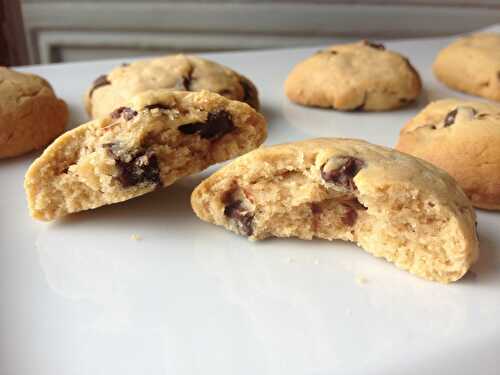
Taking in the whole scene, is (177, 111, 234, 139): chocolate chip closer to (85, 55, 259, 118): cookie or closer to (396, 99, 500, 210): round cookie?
(85, 55, 259, 118): cookie

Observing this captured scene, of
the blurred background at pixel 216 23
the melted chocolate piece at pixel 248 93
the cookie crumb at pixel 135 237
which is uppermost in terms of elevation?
the melted chocolate piece at pixel 248 93

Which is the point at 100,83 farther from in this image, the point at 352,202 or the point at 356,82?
the point at 352,202

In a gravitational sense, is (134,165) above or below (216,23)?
above

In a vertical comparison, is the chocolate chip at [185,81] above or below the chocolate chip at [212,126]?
below

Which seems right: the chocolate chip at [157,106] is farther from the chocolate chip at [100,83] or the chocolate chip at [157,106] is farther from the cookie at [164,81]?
the chocolate chip at [100,83]

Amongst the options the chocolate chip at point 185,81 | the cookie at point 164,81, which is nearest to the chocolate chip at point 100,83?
the cookie at point 164,81

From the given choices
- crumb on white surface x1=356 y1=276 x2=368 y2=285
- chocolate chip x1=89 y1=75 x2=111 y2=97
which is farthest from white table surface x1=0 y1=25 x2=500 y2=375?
chocolate chip x1=89 y1=75 x2=111 y2=97

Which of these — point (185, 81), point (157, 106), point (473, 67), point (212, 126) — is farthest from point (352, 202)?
point (473, 67)
